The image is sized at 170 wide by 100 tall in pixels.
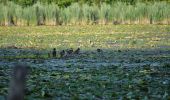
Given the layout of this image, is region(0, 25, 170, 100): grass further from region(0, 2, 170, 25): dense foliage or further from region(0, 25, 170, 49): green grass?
region(0, 2, 170, 25): dense foliage

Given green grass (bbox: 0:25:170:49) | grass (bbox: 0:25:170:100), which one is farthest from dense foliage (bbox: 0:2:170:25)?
grass (bbox: 0:25:170:100)

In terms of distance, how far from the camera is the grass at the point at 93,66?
30.8 feet

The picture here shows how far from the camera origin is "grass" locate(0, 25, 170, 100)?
939 cm

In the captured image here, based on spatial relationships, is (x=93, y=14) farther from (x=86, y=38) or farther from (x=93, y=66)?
(x=93, y=66)

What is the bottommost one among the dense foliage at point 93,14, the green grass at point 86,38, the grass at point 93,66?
the grass at point 93,66

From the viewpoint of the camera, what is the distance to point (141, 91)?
9414 mm

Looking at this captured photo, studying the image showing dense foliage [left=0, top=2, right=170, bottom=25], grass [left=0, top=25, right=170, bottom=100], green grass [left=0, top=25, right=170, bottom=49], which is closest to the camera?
grass [left=0, top=25, right=170, bottom=100]

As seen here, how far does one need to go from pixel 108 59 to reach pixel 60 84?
516cm

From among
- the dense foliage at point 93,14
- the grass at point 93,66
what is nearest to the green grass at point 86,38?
the grass at point 93,66

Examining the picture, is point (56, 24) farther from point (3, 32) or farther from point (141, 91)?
point (141, 91)

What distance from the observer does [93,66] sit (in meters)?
13.6

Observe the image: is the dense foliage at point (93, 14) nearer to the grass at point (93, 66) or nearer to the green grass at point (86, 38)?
the green grass at point (86, 38)

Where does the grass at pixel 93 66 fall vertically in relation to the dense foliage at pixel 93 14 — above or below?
below

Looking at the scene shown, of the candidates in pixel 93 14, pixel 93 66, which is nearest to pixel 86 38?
pixel 93 14
